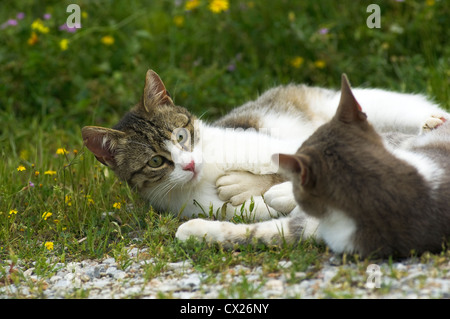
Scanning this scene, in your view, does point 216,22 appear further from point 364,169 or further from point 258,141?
point 364,169

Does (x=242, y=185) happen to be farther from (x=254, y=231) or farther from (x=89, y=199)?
(x=89, y=199)

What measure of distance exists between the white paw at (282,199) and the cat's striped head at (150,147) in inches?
22.5

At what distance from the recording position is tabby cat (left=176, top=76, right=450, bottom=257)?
8.75ft

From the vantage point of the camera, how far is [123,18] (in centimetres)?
675

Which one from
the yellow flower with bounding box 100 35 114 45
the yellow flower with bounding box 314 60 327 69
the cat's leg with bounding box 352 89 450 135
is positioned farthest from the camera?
the yellow flower with bounding box 100 35 114 45

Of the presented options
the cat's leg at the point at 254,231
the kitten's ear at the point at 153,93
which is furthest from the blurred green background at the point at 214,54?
the cat's leg at the point at 254,231

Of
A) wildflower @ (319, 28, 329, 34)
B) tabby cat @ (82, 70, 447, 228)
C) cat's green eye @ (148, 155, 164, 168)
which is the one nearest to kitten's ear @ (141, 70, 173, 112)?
tabby cat @ (82, 70, 447, 228)

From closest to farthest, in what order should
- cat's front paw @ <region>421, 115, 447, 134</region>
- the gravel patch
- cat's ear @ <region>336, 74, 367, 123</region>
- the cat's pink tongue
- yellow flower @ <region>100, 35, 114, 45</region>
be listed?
the gravel patch < cat's ear @ <region>336, 74, 367, 123</region> < the cat's pink tongue < cat's front paw @ <region>421, 115, 447, 134</region> < yellow flower @ <region>100, 35, 114, 45</region>

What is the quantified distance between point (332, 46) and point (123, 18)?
246 centimetres

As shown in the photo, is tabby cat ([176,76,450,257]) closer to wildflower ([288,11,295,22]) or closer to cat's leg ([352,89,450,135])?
cat's leg ([352,89,450,135])

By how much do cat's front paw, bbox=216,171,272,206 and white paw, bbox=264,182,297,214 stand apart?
0.28 m

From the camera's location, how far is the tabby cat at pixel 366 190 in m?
2.67

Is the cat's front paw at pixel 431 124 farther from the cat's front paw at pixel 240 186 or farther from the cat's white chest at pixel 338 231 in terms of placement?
the cat's white chest at pixel 338 231

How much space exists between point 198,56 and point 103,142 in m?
2.84
